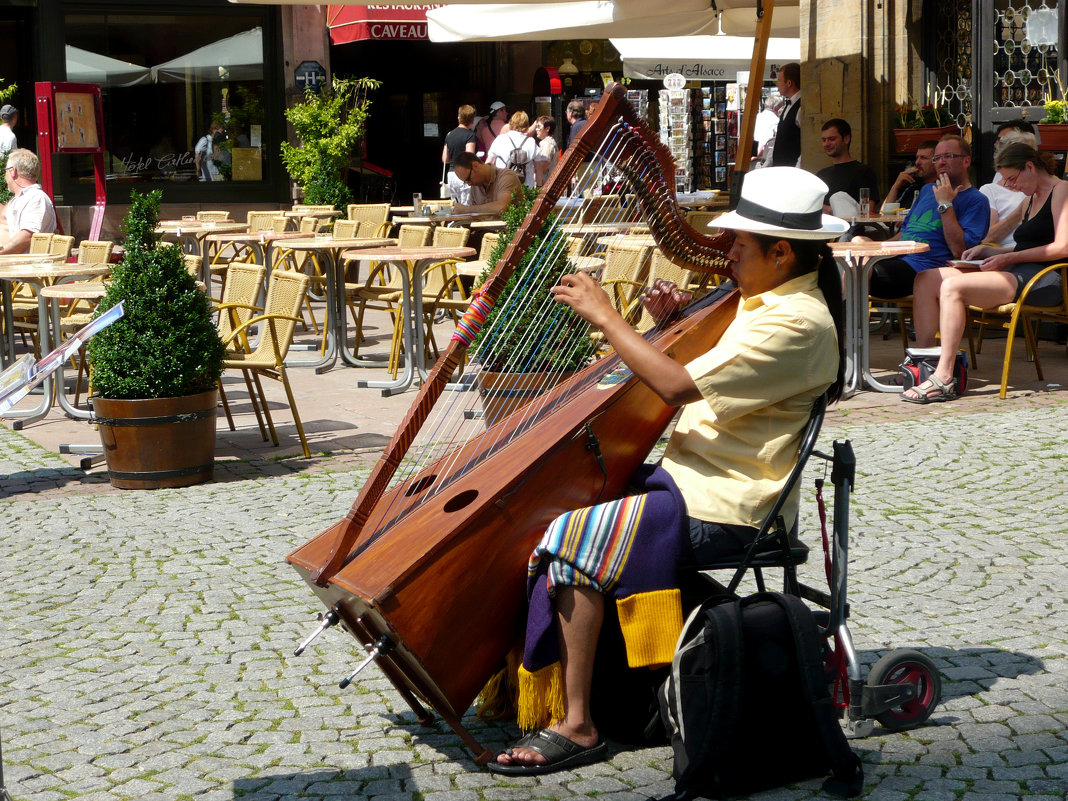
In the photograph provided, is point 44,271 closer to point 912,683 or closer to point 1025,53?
point 912,683

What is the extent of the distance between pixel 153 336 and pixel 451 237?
384 cm

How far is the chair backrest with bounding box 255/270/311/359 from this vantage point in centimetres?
735

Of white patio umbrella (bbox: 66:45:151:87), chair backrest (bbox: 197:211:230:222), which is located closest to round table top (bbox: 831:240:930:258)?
chair backrest (bbox: 197:211:230:222)

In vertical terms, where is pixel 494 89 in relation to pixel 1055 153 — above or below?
above

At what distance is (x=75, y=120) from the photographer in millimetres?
12539

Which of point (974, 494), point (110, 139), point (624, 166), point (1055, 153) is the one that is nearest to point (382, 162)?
point (110, 139)

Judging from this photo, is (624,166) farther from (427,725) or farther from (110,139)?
(110,139)

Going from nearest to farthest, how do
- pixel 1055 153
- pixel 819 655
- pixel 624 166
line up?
pixel 819 655 < pixel 624 166 < pixel 1055 153

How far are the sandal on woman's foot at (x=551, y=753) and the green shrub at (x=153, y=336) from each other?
3578mm

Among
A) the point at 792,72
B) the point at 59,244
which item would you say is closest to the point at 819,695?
the point at 792,72

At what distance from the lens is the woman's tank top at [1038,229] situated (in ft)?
26.8

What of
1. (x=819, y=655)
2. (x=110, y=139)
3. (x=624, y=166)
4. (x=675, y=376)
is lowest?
(x=819, y=655)

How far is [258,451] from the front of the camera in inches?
287

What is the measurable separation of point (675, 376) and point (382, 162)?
20.5 metres
